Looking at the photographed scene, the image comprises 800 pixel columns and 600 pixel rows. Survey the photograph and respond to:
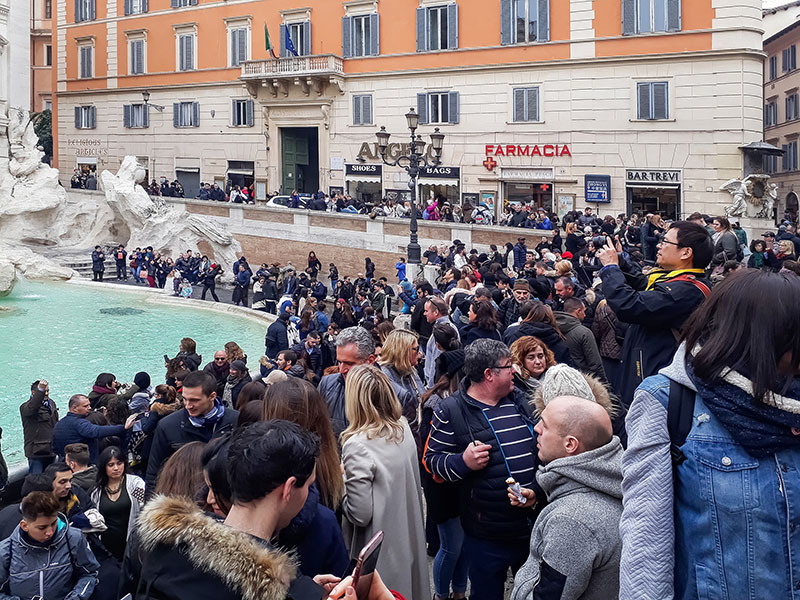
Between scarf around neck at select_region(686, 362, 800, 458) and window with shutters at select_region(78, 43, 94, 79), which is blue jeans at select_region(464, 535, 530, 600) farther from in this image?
window with shutters at select_region(78, 43, 94, 79)

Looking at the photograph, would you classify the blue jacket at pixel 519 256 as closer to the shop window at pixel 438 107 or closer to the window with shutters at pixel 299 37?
the shop window at pixel 438 107

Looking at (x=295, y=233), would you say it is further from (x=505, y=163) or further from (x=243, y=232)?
(x=505, y=163)

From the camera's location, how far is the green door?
32.6 m

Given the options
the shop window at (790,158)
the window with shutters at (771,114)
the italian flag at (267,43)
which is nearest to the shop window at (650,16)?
the italian flag at (267,43)

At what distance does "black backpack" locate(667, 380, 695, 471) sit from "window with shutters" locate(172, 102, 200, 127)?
113ft

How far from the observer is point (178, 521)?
6.75 ft

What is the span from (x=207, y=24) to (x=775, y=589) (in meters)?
35.6

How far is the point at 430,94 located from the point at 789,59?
18.6m

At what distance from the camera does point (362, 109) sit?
97.9 feet

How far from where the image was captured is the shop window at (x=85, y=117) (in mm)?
37094

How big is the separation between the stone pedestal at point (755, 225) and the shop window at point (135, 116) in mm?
26535

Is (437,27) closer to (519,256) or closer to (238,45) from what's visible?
(238,45)

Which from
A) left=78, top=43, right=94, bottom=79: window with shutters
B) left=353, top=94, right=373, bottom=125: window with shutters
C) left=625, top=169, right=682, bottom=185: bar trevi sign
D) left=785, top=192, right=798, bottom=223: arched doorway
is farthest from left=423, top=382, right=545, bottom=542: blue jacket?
left=78, top=43, right=94, bottom=79: window with shutters

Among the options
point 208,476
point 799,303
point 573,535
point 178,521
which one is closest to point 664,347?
point 573,535
